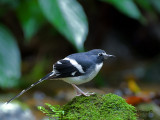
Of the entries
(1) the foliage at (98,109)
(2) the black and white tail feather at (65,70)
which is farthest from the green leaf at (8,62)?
(1) the foliage at (98,109)

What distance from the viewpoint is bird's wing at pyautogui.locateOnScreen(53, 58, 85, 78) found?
10.2 feet

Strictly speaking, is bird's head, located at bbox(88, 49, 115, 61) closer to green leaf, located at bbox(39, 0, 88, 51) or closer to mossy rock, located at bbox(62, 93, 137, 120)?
mossy rock, located at bbox(62, 93, 137, 120)

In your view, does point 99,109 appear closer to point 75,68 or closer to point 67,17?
point 75,68

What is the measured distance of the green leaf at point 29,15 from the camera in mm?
6098

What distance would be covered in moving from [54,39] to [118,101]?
6332 millimetres

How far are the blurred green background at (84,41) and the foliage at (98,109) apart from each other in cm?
213

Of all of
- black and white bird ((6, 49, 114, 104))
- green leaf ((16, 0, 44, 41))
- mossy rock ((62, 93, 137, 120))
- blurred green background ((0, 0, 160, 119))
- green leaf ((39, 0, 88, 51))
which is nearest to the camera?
mossy rock ((62, 93, 137, 120))

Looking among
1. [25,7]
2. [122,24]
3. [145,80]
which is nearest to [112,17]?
[122,24]

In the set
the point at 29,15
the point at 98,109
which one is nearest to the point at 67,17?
the point at 29,15

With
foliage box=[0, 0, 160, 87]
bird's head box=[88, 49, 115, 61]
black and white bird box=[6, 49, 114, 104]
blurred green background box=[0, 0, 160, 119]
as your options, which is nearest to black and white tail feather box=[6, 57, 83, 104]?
black and white bird box=[6, 49, 114, 104]

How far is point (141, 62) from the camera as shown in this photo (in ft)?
29.4

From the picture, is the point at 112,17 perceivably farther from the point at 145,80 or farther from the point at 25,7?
the point at 25,7

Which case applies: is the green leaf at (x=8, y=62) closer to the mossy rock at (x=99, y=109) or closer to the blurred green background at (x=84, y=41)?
the blurred green background at (x=84, y=41)

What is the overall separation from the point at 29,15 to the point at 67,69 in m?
3.30
